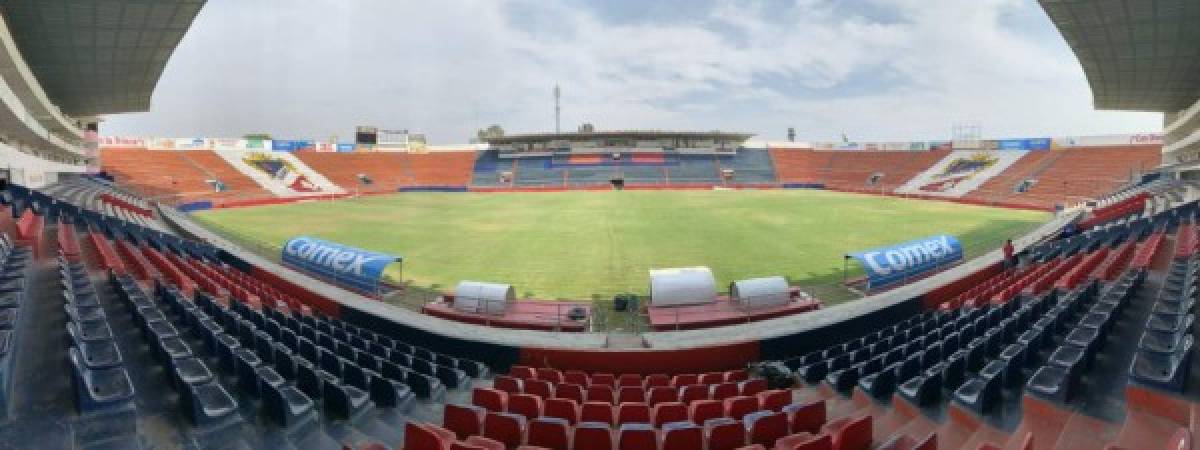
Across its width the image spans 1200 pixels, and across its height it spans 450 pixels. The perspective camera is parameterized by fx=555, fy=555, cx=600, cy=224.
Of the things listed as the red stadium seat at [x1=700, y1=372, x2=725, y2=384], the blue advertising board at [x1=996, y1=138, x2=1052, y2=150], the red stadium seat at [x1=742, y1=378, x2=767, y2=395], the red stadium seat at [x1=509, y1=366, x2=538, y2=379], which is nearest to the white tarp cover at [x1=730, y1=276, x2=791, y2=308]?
the red stadium seat at [x1=700, y1=372, x2=725, y2=384]

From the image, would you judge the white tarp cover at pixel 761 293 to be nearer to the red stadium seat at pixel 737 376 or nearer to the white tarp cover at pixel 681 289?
the white tarp cover at pixel 681 289

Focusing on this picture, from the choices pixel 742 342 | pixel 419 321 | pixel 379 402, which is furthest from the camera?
pixel 419 321

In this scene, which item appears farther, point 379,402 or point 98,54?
point 98,54

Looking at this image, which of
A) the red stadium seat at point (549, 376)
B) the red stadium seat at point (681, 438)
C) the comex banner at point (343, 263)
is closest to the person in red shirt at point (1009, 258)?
Answer: the red stadium seat at point (549, 376)

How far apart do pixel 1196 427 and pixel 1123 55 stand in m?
29.4

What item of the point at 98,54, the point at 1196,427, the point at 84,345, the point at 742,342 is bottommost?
the point at 742,342

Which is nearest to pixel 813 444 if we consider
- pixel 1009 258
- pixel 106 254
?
pixel 106 254

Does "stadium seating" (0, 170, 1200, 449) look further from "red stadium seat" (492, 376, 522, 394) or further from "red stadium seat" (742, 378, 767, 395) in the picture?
"red stadium seat" (742, 378, 767, 395)

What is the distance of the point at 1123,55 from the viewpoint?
2525 cm

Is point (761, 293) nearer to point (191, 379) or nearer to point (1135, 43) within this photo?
point (191, 379)

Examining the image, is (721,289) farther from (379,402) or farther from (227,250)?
(227,250)

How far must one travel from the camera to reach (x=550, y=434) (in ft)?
17.8

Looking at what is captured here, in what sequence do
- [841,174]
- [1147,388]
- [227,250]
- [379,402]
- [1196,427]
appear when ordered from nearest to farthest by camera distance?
1. [1196,427]
2. [1147,388]
3. [379,402]
4. [227,250]
5. [841,174]

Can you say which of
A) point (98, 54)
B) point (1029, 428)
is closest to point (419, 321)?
point (1029, 428)
